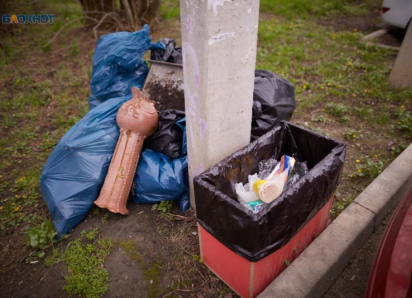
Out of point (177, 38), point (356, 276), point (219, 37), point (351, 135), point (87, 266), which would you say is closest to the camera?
point (219, 37)

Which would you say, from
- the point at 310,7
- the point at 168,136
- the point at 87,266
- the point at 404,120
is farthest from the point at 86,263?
the point at 310,7

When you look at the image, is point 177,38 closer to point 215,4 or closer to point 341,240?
point 215,4

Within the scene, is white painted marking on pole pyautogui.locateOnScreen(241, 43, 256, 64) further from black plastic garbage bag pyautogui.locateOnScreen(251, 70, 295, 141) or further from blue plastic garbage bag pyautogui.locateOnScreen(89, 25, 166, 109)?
blue plastic garbage bag pyautogui.locateOnScreen(89, 25, 166, 109)

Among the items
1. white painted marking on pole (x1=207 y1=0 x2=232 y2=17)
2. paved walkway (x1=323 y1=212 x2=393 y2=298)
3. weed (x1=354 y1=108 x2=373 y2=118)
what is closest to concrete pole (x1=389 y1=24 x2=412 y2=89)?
weed (x1=354 y1=108 x2=373 y2=118)

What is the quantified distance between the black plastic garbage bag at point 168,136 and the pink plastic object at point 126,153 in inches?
3.5

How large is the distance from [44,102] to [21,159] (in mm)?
1234

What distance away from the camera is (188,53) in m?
1.69

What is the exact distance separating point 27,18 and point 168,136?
5.80m

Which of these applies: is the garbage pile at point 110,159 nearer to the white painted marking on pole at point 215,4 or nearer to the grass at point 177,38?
the grass at point 177,38

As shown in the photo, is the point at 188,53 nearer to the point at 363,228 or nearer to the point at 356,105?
the point at 363,228

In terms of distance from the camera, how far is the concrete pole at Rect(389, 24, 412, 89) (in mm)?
3709

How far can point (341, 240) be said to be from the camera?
6.40 ft

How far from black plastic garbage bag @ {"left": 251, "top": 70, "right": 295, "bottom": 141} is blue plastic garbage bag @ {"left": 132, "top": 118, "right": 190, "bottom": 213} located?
639 mm

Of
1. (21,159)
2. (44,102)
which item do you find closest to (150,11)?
(44,102)
